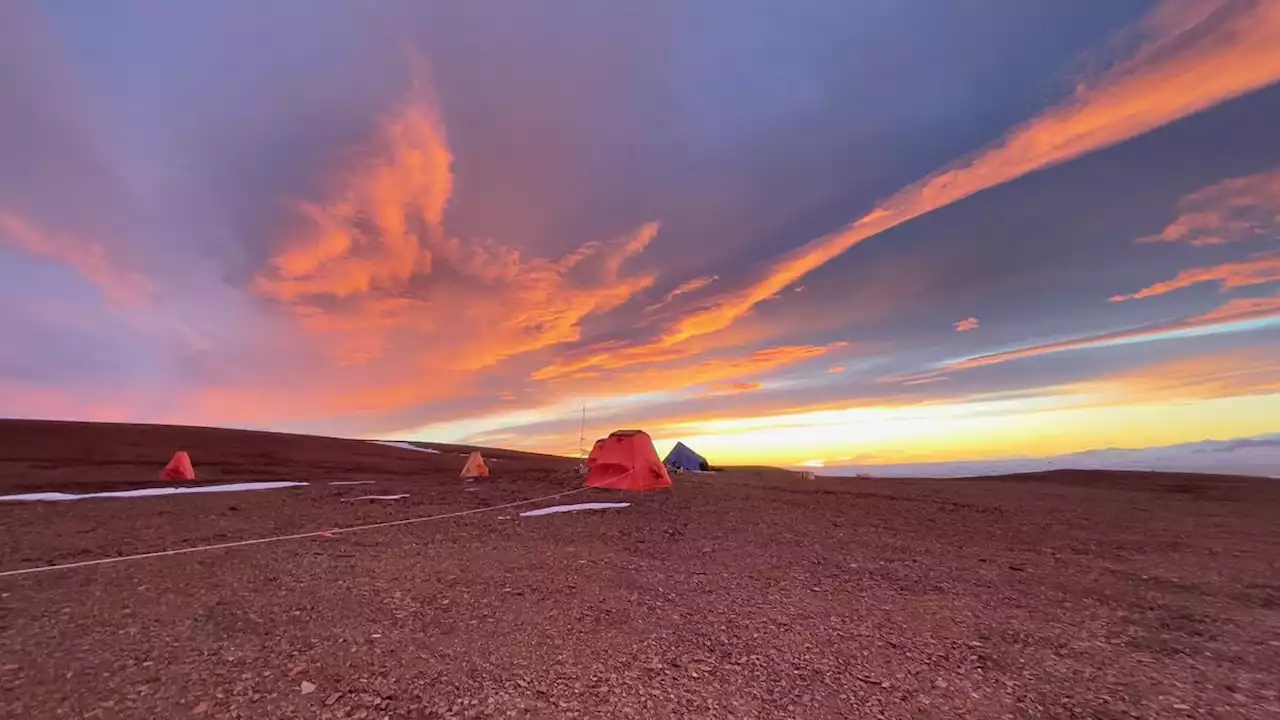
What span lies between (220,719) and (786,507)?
1137 cm

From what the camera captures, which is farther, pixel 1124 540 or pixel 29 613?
pixel 1124 540

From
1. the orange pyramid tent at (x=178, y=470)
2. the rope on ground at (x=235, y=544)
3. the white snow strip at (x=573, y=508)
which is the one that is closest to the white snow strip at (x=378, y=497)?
the rope on ground at (x=235, y=544)

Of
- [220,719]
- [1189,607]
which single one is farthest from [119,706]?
[1189,607]

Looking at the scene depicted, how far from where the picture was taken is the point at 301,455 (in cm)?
2955

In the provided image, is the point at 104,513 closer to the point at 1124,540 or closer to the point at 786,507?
the point at 786,507

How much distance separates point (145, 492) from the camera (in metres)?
14.8

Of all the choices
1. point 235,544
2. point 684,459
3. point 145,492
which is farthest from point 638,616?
point 684,459

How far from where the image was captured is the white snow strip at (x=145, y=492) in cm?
1341

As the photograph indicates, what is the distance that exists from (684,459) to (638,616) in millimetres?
24920

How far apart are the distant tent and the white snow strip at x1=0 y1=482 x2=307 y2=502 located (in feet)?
55.3

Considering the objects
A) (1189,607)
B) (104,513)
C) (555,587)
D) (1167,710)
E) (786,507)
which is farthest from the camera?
(786,507)

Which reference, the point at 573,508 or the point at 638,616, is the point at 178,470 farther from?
the point at 638,616

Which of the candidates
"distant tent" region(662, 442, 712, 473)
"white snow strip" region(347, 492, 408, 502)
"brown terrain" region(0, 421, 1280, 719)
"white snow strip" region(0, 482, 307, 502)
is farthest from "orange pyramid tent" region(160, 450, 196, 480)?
"distant tent" region(662, 442, 712, 473)

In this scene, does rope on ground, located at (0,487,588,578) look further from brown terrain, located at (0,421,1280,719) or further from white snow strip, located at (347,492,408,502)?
white snow strip, located at (347,492,408,502)
